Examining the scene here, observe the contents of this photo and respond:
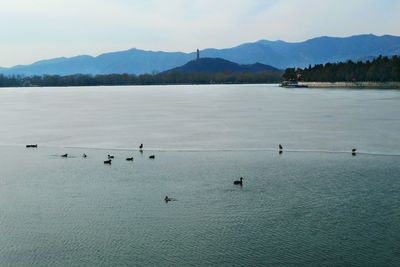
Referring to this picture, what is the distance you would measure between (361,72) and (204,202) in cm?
13905

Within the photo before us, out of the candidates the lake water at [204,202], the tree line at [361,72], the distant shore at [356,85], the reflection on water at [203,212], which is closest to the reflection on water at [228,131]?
the lake water at [204,202]

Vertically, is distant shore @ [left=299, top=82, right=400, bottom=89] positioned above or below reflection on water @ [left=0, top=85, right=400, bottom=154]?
below

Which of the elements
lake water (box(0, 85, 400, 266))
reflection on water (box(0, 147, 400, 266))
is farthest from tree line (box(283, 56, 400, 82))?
reflection on water (box(0, 147, 400, 266))

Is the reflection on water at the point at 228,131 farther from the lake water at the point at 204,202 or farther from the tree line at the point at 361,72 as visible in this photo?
the tree line at the point at 361,72

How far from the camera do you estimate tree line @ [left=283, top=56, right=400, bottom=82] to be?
13738cm

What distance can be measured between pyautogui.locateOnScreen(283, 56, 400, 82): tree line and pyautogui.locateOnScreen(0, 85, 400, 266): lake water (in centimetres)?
9941

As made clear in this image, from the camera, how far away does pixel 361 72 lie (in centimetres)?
15275

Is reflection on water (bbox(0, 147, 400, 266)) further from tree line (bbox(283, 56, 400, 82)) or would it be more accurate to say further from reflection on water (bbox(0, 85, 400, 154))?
tree line (bbox(283, 56, 400, 82))

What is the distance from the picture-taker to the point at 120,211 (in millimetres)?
23047

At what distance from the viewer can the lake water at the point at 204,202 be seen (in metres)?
18.0

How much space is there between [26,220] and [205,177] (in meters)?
10.6

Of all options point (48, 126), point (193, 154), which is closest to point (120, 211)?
point (193, 154)

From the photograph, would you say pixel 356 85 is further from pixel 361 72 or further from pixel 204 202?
pixel 204 202

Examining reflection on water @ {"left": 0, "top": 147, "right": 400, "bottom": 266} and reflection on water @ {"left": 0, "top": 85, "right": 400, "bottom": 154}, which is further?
reflection on water @ {"left": 0, "top": 85, "right": 400, "bottom": 154}
